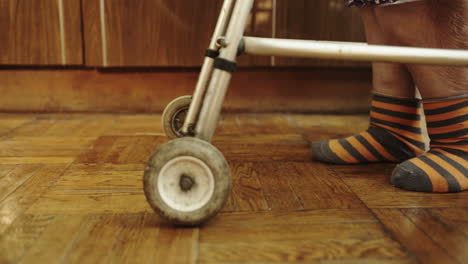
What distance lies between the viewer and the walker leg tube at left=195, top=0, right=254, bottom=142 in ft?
1.57

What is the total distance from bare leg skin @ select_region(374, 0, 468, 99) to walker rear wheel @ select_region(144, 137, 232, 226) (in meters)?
0.37

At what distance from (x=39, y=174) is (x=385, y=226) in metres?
0.53

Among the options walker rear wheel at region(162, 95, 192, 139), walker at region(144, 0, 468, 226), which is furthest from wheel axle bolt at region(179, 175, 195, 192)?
walker rear wheel at region(162, 95, 192, 139)

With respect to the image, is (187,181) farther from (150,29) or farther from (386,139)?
(150,29)

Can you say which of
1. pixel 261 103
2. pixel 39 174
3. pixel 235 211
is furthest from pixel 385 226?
pixel 261 103

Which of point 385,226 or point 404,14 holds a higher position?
point 404,14

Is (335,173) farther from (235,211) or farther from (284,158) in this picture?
(235,211)

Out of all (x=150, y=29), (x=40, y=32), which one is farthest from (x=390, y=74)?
(x=40, y=32)

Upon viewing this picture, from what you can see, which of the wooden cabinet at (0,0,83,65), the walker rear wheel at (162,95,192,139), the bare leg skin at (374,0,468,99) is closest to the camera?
the bare leg skin at (374,0,468,99)

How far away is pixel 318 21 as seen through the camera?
45.9 inches

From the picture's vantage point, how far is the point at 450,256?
1.48 ft

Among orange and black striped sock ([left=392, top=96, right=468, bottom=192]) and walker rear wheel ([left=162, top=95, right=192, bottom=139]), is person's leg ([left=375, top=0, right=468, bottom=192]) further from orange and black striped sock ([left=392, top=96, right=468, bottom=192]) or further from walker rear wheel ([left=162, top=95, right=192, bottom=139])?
walker rear wheel ([left=162, top=95, right=192, bottom=139])

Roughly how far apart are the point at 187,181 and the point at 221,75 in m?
0.12

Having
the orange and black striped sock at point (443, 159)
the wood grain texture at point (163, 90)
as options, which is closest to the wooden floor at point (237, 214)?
the orange and black striped sock at point (443, 159)
